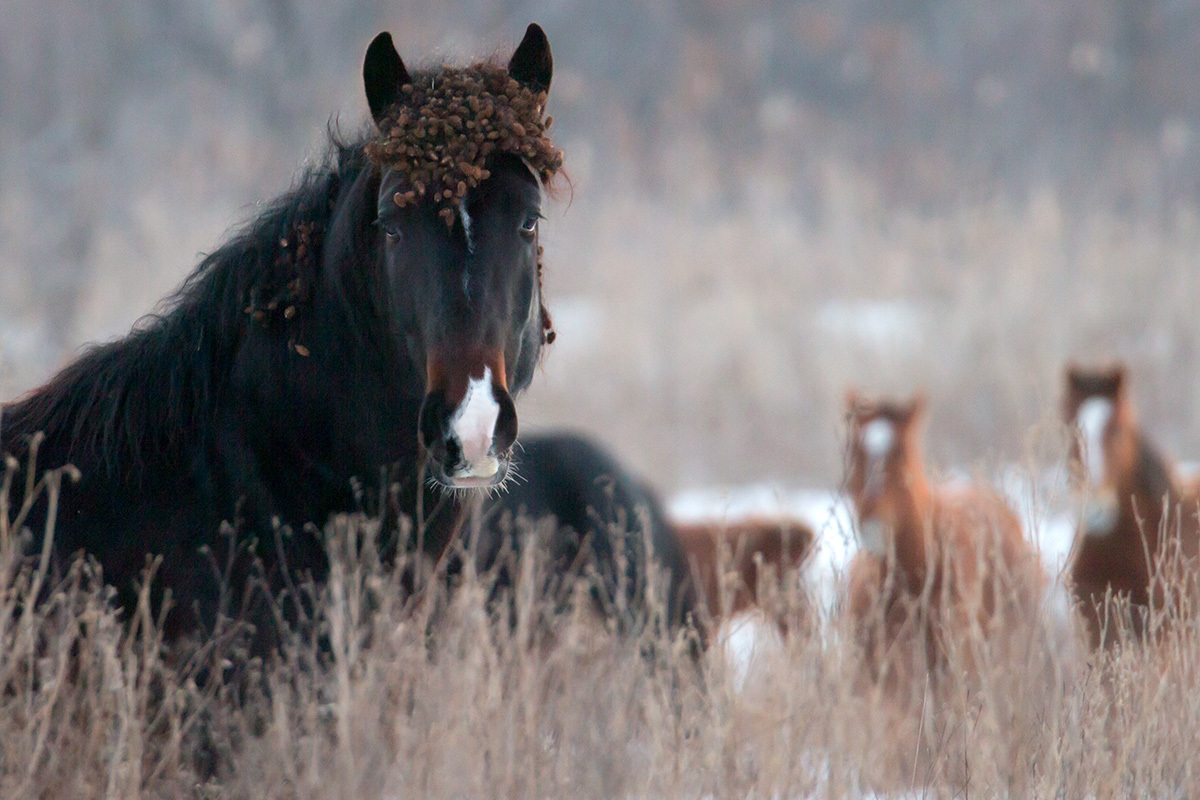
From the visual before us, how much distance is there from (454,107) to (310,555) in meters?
1.09

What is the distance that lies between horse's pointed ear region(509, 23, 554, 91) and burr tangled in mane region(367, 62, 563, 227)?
10 centimetres

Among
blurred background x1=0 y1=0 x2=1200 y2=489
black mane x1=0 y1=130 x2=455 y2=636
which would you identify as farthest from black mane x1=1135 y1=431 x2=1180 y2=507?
blurred background x1=0 y1=0 x2=1200 y2=489

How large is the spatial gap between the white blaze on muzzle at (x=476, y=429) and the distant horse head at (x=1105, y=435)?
3773mm

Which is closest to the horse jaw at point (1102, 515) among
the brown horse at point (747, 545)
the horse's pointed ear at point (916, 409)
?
the horse's pointed ear at point (916, 409)

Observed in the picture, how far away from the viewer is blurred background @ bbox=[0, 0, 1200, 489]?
17156 millimetres

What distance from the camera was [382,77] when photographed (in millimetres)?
2693

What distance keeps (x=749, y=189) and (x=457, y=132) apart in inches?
973

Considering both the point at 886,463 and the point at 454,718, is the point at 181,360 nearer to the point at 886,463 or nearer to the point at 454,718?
the point at 454,718

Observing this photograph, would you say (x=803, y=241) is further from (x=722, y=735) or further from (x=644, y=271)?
(x=722, y=735)

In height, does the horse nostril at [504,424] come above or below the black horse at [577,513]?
below

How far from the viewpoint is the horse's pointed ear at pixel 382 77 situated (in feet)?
8.70

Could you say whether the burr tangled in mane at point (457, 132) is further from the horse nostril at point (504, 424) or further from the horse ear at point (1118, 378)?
the horse ear at point (1118, 378)

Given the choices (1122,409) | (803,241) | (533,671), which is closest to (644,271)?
(803,241)

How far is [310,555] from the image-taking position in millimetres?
2555
